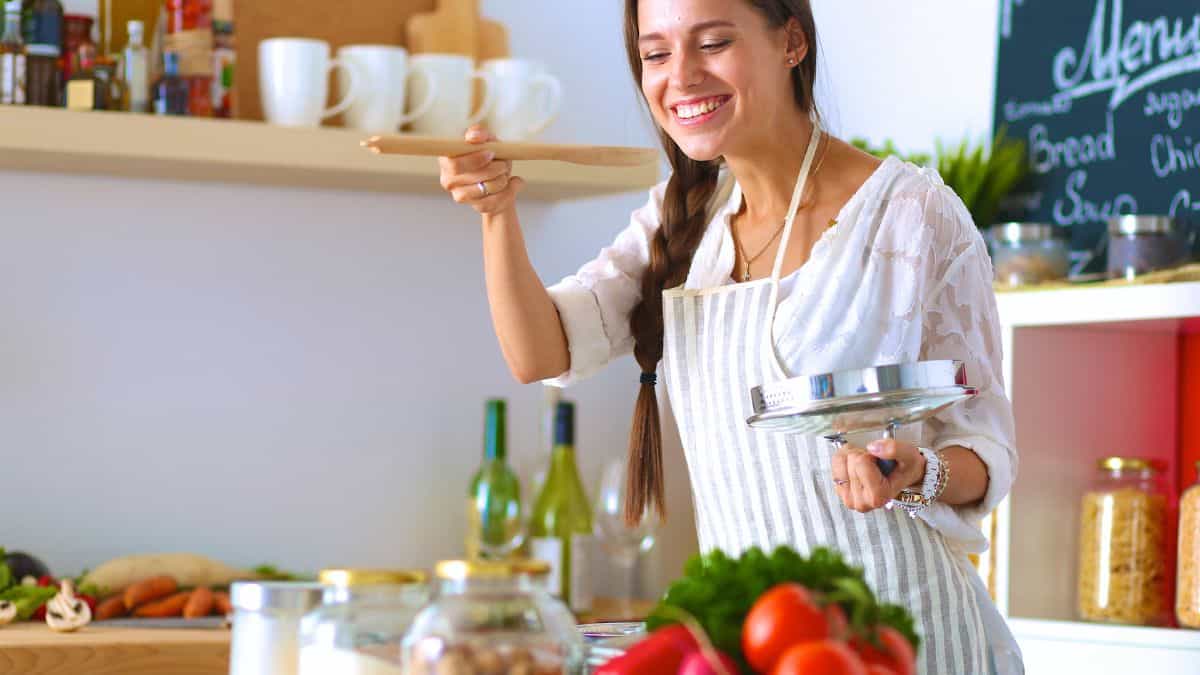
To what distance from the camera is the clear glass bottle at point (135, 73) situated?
2.31 metres

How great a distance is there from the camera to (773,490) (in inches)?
54.3

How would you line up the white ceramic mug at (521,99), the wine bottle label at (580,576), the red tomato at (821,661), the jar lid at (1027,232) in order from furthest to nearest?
1. the wine bottle label at (580,576)
2. the white ceramic mug at (521,99)
3. the jar lid at (1027,232)
4. the red tomato at (821,661)

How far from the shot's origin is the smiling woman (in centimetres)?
134

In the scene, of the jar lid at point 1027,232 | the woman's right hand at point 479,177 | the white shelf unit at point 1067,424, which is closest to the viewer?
the woman's right hand at point 479,177

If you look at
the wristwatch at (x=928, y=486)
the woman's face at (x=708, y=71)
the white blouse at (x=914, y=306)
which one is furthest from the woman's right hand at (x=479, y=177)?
the wristwatch at (x=928, y=486)

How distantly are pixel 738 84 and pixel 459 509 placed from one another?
150 centimetres

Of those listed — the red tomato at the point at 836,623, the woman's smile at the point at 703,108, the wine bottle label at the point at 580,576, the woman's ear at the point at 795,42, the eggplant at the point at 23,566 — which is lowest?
the wine bottle label at the point at 580,576

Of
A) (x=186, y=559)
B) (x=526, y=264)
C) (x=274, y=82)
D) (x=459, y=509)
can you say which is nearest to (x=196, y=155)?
(x=274, y=82)

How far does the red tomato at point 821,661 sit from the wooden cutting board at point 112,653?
140 cm

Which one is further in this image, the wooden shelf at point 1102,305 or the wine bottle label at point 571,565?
the wine bottle label at point 571,565

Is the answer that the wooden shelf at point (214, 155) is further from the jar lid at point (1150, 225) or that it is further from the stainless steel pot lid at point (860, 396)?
the stainless steel pot lid at point (860, 396)

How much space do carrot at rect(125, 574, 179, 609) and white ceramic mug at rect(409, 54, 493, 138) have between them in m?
0.77

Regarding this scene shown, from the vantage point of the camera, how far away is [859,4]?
2668 mm

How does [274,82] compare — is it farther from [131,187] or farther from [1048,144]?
[1048,144]
